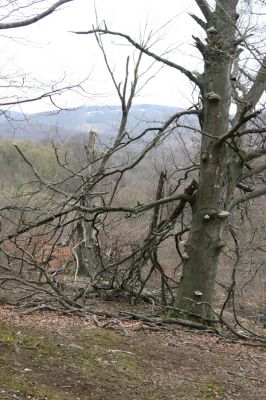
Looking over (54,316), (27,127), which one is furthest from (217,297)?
(54,316)

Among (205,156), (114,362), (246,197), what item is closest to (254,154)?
(246,197)

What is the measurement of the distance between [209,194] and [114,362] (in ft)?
10.2

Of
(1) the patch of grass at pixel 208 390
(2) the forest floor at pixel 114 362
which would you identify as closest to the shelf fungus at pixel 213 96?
(2) the forest floor at pixel 114 362

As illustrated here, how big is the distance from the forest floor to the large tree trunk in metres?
1.05

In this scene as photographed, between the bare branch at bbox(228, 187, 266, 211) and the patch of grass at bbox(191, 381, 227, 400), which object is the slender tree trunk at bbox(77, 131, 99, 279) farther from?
the patch of grass at bbox(191, 381, 227, 400)

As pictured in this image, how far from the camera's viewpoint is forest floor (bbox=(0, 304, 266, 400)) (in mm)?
3328

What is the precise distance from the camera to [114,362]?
3988 millimetres

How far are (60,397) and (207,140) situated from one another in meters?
4.29

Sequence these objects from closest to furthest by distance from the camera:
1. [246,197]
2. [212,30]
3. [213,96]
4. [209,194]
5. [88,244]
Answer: [212,30] < [213,96] < [209,194] < [246,197] < [88,244]

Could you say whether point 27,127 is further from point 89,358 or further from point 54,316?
point 89,358

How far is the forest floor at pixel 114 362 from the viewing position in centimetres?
333

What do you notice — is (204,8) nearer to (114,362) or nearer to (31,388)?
(114,362)

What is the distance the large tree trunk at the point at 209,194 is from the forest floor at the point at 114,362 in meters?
1.05

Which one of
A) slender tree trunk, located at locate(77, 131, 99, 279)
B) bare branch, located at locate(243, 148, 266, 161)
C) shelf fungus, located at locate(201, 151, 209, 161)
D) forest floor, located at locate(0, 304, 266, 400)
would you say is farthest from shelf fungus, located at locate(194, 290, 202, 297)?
slender tree trunk, located at locate(77, 131, 99, 279)
